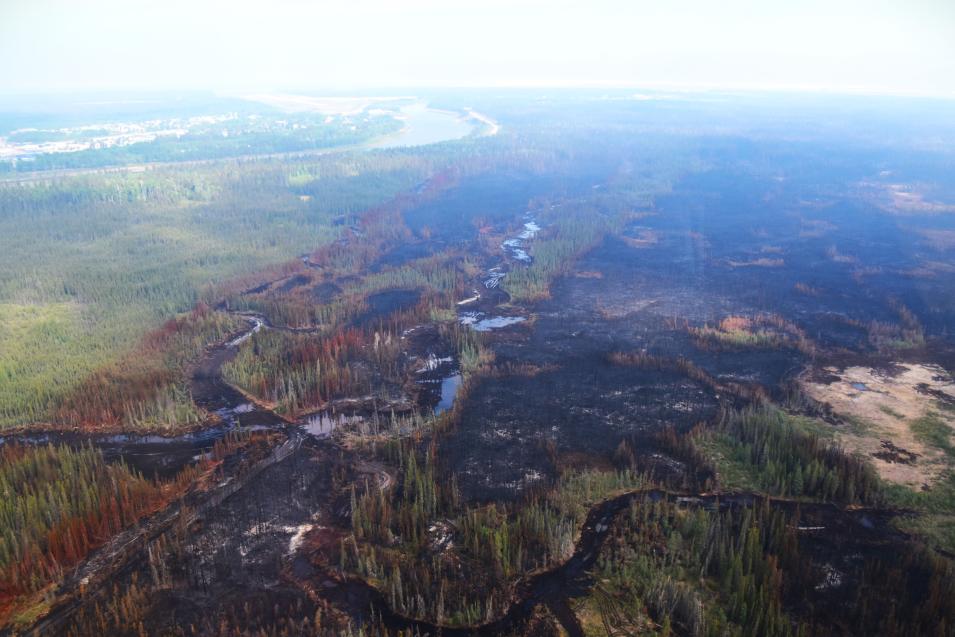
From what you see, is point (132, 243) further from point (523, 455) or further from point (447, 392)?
point (523, 455)

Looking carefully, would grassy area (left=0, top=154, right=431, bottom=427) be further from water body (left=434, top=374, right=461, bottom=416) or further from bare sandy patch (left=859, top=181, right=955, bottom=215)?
bare sandy patch (left=859, top=181, right=955, bottom=215)

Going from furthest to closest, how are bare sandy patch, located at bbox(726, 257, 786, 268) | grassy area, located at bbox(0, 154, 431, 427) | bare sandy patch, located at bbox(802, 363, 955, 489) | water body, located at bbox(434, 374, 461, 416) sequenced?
bare sandy patch, located at bbox(726, 257, 786, 268)
grassy area, located at bbox(0, 154, 431, 427)
water body, located at bbox(434, 374, 461, 416)
bare sandy patch, located at bbox(802, 363, 955, 489)

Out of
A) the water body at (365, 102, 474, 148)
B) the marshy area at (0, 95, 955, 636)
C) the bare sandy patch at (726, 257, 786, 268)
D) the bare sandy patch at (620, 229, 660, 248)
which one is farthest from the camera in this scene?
the water body at (365, 102, 474, 148)

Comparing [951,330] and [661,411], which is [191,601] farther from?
[951,330]

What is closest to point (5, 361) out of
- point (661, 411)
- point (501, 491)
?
point (501, 491)

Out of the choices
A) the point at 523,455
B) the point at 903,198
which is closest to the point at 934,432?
the point at 523,455

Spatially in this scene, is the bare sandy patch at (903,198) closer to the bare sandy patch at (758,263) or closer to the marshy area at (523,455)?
the marshy area at (523,455)

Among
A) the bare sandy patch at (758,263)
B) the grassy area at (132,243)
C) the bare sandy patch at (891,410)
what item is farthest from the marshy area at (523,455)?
the grassy area at (132,243)

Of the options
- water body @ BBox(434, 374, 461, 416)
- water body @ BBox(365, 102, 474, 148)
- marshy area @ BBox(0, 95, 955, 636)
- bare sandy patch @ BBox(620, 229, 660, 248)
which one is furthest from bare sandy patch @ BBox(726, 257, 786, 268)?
water body @ BBox(365, 102, 474, 148)

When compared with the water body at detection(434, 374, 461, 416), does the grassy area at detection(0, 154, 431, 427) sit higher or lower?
higher
